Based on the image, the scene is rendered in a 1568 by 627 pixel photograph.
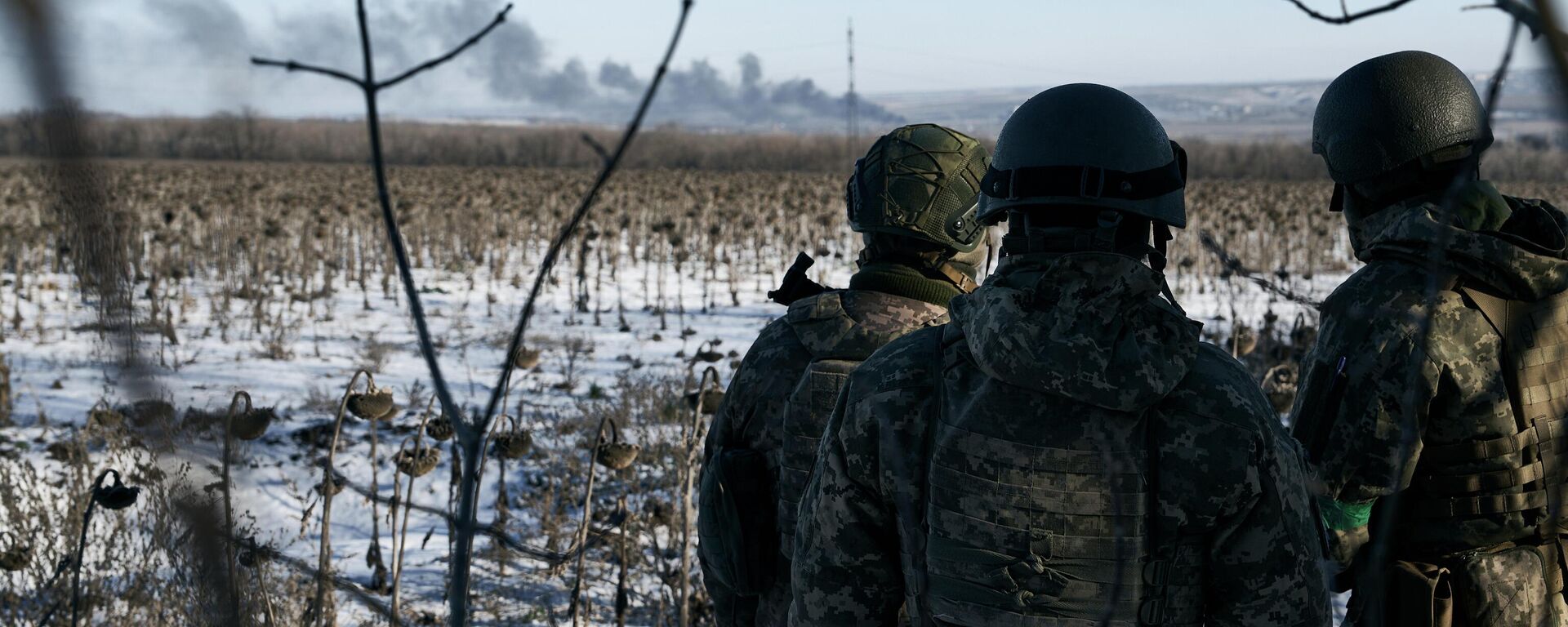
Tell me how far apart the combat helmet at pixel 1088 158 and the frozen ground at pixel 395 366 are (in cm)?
251

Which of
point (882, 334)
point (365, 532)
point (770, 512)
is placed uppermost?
point (882, 334)

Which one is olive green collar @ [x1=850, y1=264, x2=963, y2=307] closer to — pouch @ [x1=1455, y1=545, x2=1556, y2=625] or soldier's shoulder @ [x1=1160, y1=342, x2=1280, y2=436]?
soldier's shoulder @ [x1=1160, y1=342, x2=1280, y2=436]

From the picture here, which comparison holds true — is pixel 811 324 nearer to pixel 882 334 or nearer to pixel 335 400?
pixel 882 334

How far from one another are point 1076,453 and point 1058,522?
0.10 metres

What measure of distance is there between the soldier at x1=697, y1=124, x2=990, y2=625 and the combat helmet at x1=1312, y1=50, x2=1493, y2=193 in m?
0.85

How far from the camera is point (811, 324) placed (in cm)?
243

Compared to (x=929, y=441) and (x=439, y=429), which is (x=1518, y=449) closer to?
(x=929, y=441)

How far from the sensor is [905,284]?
2557mm

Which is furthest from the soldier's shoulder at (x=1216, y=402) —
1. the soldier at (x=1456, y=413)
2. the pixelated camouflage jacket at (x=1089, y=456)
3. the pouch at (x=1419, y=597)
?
the pouch at (x=1419, y=597)

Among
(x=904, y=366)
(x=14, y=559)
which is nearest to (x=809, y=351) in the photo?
(x=904, y=366)

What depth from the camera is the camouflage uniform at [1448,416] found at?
2.25 meters

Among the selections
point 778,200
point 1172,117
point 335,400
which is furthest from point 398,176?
point 1172,117

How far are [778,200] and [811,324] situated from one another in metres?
20.7

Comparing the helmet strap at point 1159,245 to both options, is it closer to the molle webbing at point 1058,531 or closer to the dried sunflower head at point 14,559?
the molle webbing at point 1058,531
